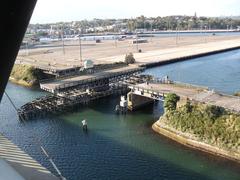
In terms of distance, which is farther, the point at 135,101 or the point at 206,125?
the point at 135,101

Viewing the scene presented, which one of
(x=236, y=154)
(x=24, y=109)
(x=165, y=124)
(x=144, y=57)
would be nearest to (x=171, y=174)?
(x=236, y=154)

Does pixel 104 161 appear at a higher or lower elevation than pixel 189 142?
lower

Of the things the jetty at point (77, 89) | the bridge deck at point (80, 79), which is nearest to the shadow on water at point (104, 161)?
the jetty at point (77, 89)

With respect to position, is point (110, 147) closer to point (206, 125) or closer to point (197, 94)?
point (206, 125)

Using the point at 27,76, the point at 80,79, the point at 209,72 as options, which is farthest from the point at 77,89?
the point at 209,72

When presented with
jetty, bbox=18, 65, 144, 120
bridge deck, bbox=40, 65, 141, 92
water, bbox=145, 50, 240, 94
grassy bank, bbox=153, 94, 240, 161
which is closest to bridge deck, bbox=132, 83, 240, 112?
grassy bank, bbox=153, 94, 240, 161

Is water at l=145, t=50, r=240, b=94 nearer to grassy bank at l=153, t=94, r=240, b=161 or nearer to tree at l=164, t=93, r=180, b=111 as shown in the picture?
tree at l=164, t=93, r=180, b=111

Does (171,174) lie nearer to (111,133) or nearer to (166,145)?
(166,145)
